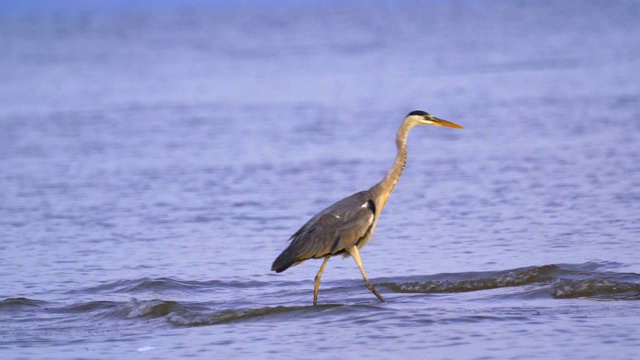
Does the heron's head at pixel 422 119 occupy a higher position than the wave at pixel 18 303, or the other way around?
the heron's head at pixel 422 119

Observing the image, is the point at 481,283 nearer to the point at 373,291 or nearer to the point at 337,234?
the point at 373,291

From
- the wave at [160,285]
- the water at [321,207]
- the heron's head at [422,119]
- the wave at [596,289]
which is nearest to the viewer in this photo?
the water at [321,207]

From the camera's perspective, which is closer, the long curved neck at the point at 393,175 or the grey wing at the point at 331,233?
the grey wing at the point at 331,233

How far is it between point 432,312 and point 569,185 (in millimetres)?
5272

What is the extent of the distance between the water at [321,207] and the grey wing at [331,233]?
0.44 meters

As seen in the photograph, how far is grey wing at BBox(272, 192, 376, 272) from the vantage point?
32.2 feet

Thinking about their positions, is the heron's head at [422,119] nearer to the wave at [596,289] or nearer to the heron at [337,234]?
the heron at [337,234]

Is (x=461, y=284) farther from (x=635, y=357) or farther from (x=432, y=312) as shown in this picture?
(x=635, y=357)

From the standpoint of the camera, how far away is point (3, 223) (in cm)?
1423

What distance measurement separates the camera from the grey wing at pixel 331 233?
387 inches

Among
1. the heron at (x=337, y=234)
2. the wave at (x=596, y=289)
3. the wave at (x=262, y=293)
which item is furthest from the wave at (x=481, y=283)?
the heron at (x=337, y=234)

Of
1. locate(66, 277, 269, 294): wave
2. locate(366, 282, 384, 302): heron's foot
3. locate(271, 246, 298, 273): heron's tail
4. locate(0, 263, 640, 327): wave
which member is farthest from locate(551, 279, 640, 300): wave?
locate(66, 277, 269, 294): wave

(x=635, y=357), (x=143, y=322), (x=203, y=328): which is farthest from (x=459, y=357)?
(x=143, y=322)

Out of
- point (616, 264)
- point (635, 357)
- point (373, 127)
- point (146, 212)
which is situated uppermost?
point (373, 127)
